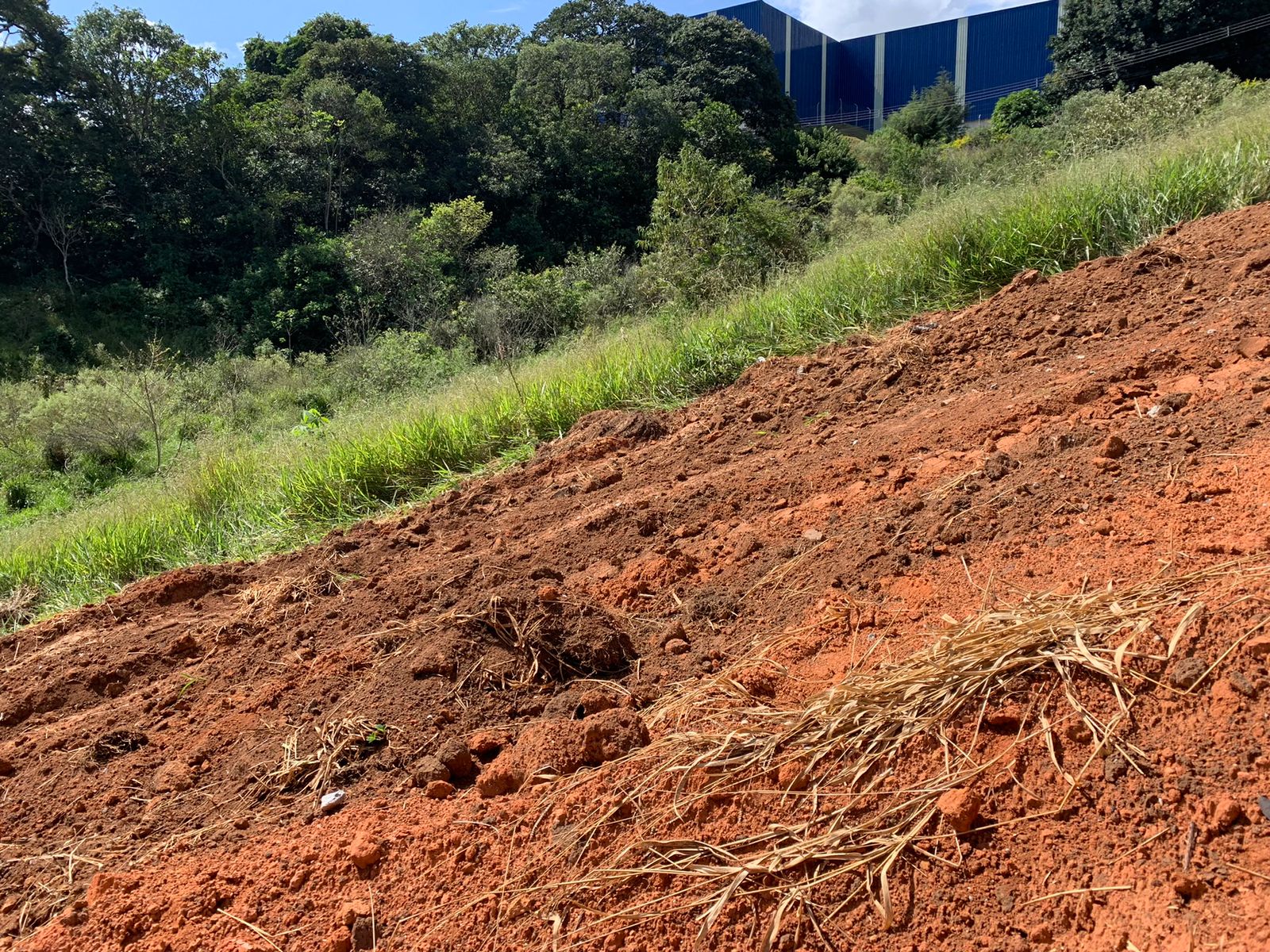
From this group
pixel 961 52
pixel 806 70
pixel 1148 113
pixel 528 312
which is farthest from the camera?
pixel 806 70

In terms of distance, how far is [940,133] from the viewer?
33625mm

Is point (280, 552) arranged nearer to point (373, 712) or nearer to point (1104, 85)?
point (373, 712)

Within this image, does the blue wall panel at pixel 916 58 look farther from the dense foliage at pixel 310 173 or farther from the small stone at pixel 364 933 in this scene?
the small stone at pixel 364 933

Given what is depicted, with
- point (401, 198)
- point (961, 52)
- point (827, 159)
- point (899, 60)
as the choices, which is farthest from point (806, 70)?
point (401, 198)

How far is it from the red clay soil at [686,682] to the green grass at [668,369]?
1.31 metres

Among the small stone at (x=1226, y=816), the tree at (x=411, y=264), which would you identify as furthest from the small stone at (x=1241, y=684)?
the tree at (x=411, y=264)

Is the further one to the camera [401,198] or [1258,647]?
[401,198]

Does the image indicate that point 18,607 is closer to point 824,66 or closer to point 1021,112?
point 1021,112

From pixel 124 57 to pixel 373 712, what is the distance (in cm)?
2874

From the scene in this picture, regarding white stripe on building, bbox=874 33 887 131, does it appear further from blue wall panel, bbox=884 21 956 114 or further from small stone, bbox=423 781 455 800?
small stone, bbox=423 781 455 800

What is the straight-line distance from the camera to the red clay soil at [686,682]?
1.45 meters

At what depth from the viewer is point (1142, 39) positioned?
2716 cm

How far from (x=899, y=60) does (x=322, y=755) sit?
2109 inches

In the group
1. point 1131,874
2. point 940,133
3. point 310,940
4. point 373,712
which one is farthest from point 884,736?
point 940,133
